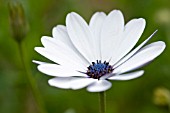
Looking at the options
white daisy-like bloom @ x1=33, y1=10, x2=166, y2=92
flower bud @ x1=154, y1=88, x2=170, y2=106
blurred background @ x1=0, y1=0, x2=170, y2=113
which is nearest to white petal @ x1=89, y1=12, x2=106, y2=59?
white daisy-like bloom @ x1=33, y1=10, x2=166, y2=92

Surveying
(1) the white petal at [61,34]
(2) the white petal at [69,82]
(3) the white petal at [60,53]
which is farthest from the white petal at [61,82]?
(1) the white petal at [61,34]

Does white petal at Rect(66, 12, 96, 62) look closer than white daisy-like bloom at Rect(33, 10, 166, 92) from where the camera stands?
No

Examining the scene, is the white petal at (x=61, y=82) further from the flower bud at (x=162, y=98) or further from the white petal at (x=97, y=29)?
the flower bud at (x=162, y=98)

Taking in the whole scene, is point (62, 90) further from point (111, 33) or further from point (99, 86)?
point (99, 86)

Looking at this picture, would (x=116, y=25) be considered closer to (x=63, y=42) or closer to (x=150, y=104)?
(x=63, y=42)

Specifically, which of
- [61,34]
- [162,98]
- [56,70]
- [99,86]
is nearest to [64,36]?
[61,34]

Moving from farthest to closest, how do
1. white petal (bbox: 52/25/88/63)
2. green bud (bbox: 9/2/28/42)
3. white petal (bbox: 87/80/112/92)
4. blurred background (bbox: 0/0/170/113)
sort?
blurred background (bbox: 0/0/170/113) → green bud (bbox: 9/2/28/42) → white petal (bbox: 52/25/88/63) → white petal (bbox: 87/80/112/92)

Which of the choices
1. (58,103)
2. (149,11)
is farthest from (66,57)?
(149,11)

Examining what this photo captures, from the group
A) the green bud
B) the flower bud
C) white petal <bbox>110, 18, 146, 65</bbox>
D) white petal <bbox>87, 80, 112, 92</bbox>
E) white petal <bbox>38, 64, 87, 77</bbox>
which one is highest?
the green bud

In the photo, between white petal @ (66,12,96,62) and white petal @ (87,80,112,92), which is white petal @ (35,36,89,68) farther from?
white petal @ (87,80,112,92)
